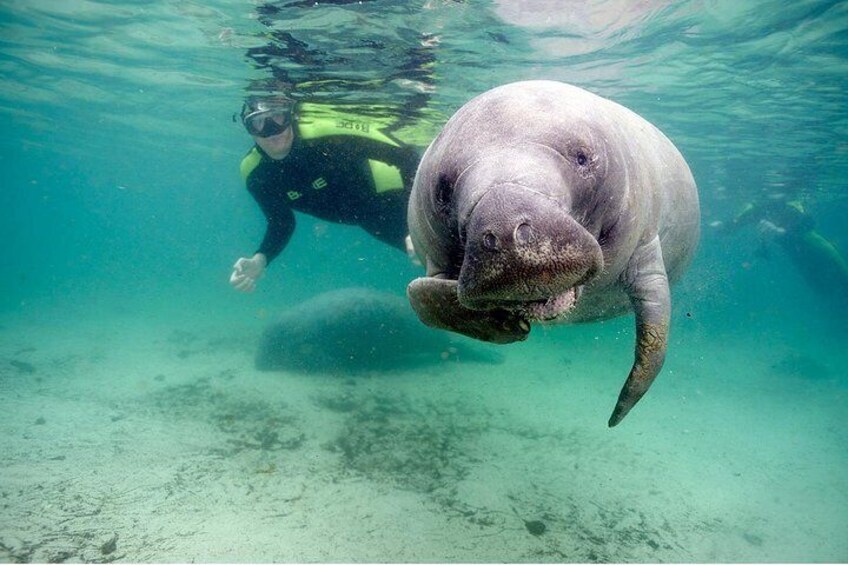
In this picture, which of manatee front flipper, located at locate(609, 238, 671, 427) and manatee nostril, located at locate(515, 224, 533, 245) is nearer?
manatee nostril, located at locate(515, 224, 533, 245)

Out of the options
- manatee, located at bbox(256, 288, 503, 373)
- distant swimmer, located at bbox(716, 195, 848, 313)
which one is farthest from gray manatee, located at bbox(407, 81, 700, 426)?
distant swimmer, located at bbox(716, 195, 848, 313)

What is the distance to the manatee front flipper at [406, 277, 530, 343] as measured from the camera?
2.12 metres

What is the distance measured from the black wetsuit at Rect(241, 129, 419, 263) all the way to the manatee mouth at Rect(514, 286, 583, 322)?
21.7 ft

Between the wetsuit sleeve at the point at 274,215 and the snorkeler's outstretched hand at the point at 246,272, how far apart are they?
2.32 ft

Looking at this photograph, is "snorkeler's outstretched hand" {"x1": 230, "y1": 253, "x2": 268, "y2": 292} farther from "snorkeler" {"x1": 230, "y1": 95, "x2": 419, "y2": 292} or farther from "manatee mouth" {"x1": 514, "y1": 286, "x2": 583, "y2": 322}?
"manatee mouth" {"x1": 514, "y1": 286, "x2": 583, "y2": 322}

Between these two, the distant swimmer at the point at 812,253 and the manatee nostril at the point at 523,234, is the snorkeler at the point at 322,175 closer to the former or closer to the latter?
the manatee nostril at the point at 523,234

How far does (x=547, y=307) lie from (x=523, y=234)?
0.45 m

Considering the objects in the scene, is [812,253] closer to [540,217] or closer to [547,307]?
[547,307]

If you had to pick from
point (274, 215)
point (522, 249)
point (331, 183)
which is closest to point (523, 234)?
point (522, 249)

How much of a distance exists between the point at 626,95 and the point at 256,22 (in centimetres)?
1009

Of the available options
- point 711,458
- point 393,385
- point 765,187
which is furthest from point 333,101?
point 765,187

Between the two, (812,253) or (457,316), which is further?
(812,253)

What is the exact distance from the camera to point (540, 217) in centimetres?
162

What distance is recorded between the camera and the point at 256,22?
33.6 ft
